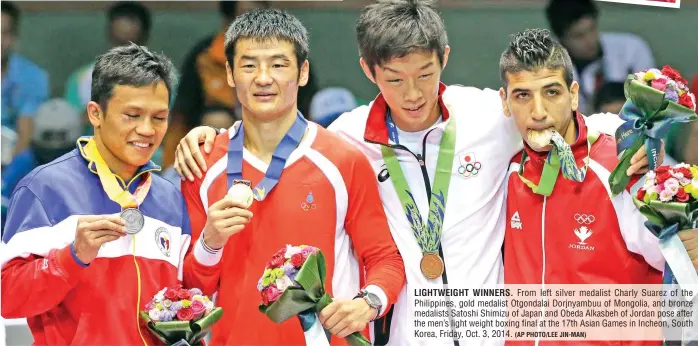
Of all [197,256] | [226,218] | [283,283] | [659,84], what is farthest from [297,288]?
[659,84]

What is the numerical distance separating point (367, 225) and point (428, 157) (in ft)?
1.55

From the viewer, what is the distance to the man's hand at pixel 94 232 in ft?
11.3

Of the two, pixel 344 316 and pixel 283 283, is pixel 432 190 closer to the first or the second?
pixel 344 316

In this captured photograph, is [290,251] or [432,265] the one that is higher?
[290,251]

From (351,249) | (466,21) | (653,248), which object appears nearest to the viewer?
(653,248)

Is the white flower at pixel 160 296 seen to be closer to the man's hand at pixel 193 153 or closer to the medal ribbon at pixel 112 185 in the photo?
the medal ribbon at pixel 112 185

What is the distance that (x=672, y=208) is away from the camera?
142 inches

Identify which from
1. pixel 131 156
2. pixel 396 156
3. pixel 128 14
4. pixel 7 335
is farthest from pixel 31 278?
pixel 128 14

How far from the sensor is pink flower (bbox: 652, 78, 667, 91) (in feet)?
12.5

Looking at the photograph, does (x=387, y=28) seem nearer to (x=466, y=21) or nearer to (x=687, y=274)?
(x=466, y=21)

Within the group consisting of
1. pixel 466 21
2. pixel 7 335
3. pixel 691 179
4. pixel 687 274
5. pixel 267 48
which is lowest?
pixel 7 335

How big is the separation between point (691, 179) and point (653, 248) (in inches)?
14.4

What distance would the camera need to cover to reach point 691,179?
12.0ft

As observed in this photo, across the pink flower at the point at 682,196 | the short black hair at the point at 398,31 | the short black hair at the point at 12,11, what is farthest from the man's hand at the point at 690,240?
the short black hair at the point at 12,11
